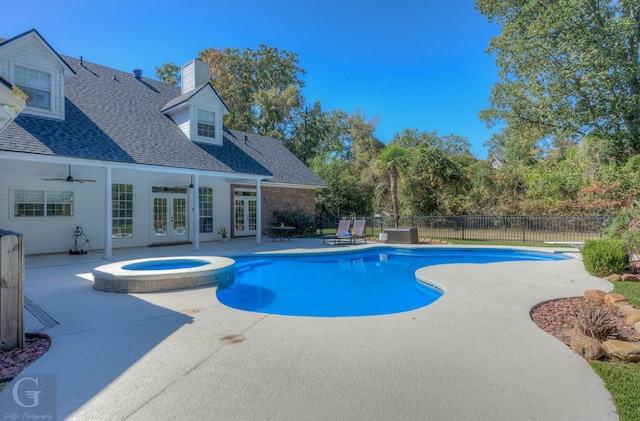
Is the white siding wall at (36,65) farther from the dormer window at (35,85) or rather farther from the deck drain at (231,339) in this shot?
the deck drain at (231,339)

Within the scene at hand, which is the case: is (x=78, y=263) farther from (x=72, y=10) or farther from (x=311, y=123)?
(x=311, y=123)

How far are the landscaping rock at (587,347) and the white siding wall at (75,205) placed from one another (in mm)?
14246

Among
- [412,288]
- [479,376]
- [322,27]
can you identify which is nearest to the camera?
[479,376]

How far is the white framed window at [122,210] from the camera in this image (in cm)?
1342

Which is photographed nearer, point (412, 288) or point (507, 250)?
point (412, 288)

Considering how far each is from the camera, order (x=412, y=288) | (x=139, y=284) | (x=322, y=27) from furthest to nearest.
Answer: (x=322, y=27), (x=412, y=288), (x=139, y=284)

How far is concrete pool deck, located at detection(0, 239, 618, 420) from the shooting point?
269 cm

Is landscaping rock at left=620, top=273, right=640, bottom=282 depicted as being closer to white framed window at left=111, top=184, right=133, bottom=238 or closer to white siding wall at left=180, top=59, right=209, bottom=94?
white framed window at left=111, top=184, right=133, bottom=238

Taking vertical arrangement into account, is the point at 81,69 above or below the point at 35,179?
above

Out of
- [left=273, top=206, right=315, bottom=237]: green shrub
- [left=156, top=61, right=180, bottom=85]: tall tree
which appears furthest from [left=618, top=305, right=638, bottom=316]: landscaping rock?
[left=156, top=61, right=180, bottom=85]: tall tree

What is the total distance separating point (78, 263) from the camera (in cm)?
1005

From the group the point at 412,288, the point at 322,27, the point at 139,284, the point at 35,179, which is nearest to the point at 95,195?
the point at 35,179

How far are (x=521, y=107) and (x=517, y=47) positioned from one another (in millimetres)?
3736

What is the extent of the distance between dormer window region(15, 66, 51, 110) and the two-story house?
26 millimetres
